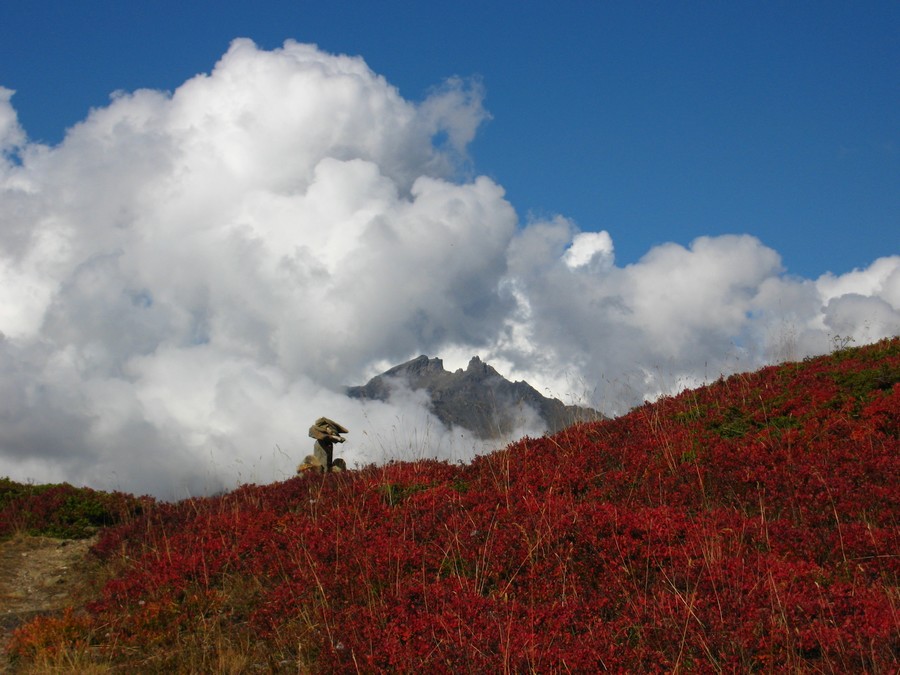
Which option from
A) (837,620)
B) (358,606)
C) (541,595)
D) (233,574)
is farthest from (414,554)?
(837,620)

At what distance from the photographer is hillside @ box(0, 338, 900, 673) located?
20.5 feet

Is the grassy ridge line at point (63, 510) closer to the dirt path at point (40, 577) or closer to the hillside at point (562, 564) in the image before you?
the dirt path at point (40, 577)

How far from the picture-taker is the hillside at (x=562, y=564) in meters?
6.25

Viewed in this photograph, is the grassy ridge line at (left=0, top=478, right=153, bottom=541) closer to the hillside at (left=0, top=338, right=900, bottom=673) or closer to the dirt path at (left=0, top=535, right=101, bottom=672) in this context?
the dirt path at (left=0, top=535, right=101, bottom=672)

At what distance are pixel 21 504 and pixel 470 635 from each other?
524 inches

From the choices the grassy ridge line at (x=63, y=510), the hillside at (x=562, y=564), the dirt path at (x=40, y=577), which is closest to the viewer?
the hillside at (x=562, y=564)

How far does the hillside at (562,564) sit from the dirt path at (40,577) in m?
0.62

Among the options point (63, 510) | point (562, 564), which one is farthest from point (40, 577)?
point (562, 564)

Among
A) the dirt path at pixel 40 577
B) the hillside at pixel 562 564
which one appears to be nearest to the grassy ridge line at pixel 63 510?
the dirt path at pixel 40 577

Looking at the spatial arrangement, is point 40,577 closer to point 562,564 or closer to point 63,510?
point 63,510

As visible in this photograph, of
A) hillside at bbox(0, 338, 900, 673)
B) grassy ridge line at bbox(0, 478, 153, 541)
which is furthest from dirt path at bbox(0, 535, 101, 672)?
hillside at bbox(0, 338, 900, 673)

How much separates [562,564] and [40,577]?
31.5 ft

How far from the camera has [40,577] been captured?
1246 centimetres

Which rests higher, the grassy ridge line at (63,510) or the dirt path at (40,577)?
the grassy ridge line at (63,510)
